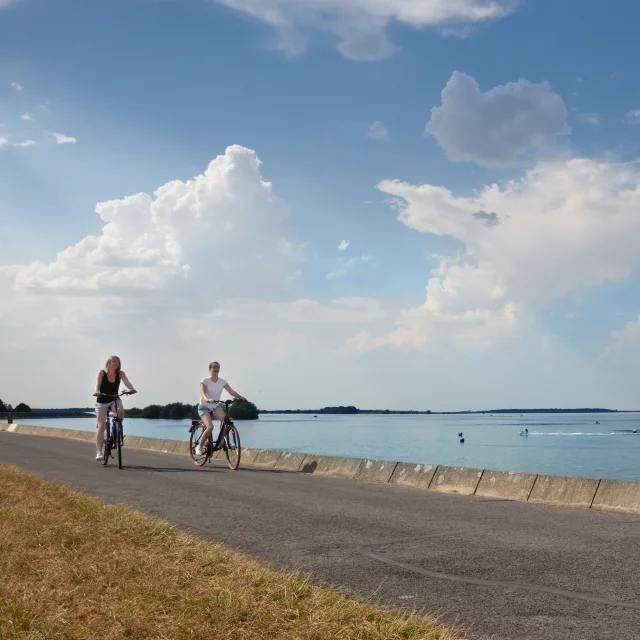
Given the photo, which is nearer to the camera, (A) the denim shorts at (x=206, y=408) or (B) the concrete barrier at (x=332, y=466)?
A: (B) the concrete barrier at (x=332, y=466)

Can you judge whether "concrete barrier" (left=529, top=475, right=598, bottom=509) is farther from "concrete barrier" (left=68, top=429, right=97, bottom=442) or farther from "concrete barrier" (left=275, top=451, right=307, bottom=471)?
"concrete barrier" (left=68, top=429, right=97, bottom=442)

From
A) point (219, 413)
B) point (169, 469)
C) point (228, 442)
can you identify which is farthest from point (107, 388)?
point (228, 442)

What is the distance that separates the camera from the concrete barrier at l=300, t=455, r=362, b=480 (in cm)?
1561

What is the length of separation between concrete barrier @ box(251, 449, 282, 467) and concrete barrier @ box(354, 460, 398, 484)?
3.33m

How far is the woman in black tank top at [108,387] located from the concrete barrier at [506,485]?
716cm

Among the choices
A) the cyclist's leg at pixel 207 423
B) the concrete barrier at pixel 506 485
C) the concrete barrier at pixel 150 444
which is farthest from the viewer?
the concrete barrier at pixel 150 444

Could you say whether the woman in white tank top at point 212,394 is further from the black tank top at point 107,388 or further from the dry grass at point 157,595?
the dry grass at point 157,595

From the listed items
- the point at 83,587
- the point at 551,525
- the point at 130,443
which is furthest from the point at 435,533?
the point at 130,443

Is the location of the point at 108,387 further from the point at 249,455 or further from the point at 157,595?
the point at 157,595

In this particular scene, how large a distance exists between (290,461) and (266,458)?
4.06ft

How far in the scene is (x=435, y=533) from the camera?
8148 millimetres

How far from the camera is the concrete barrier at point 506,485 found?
11.9m

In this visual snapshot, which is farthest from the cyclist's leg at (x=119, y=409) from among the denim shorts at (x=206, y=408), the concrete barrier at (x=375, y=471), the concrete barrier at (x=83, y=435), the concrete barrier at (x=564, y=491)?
the concrete barrier at (x=83, y=435)

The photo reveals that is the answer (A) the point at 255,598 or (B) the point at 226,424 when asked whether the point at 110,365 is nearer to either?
(B) the point at 226,424
